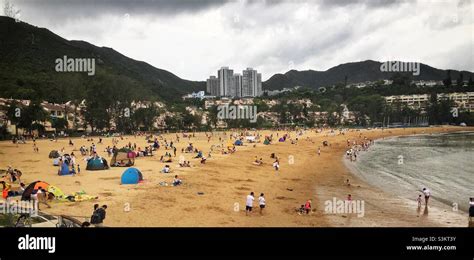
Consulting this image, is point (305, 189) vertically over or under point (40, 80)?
under

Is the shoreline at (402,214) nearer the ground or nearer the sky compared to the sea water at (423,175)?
nearer the ground

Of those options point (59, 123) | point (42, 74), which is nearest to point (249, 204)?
point (59, 123)

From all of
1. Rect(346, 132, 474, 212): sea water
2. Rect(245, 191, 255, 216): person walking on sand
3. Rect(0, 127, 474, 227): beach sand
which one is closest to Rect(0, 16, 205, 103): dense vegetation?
Rect(0, 127, 474, 227): beach sand

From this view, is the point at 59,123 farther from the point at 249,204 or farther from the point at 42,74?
the point at 249,204

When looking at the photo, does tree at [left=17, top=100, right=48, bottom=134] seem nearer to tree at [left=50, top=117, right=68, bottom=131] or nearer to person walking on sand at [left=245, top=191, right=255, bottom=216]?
tree at [left=50, top=117, right=68, bottom=131]

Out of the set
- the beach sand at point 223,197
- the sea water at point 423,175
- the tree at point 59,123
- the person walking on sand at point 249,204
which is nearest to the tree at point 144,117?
the tree at point 59,123

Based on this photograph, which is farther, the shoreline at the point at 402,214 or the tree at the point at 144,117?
the tree at the point at 144,117

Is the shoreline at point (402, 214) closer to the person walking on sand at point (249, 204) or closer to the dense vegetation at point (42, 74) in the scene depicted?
the person walking on sand at point (249, 204)

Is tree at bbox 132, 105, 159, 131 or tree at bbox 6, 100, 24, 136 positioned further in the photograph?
tree at bbox 132, 105, 159, 131

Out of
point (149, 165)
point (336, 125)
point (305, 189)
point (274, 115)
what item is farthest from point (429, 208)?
point (274, 115)

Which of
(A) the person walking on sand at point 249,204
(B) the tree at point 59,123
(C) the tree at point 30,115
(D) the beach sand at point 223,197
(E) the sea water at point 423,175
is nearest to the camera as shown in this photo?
(D) the beach sand at point 223,197
